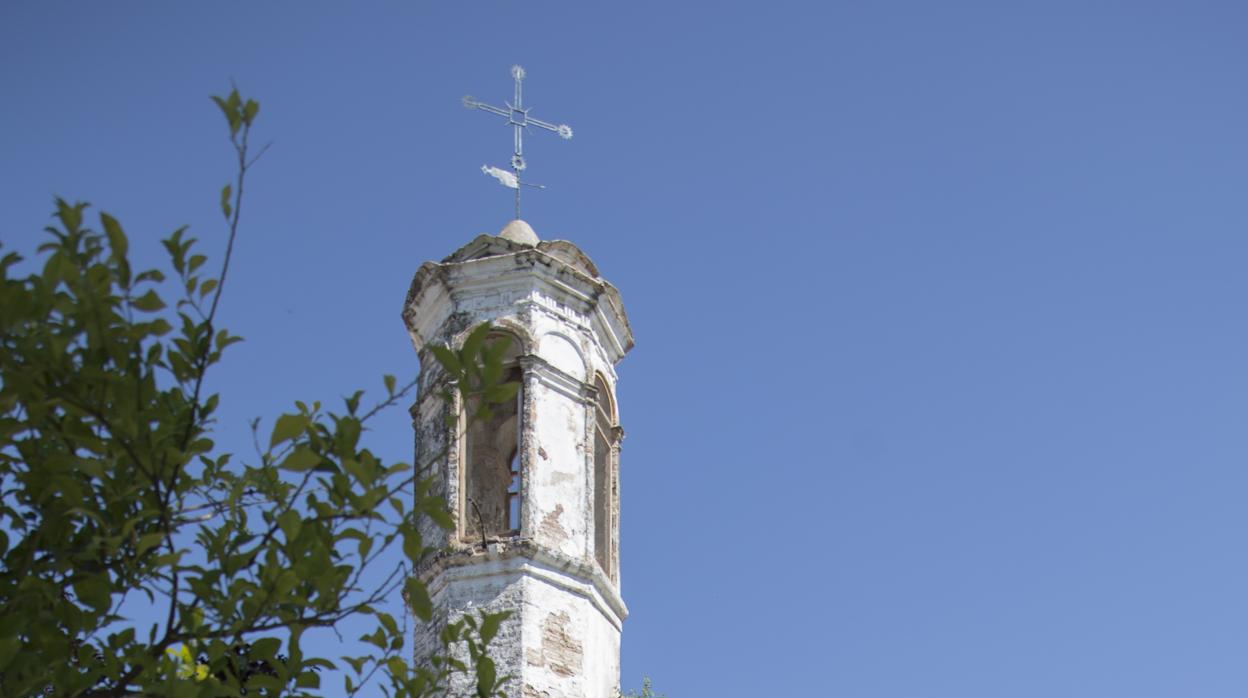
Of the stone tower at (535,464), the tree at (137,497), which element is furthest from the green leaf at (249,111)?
the stone tower at (535,464)

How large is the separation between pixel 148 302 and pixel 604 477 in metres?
8.48

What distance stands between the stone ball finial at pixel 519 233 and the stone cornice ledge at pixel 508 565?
249 cm

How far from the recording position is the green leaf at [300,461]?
4.57m

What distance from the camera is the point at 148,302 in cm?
468

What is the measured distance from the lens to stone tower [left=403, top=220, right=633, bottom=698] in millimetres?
11242

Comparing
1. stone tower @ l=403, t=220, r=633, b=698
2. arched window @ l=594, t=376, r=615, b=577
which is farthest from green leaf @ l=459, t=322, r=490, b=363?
arched window @ l=594, t=376, r=615, b=577

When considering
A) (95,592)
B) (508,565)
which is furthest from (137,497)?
(508,565)

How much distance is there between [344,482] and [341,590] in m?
0.32

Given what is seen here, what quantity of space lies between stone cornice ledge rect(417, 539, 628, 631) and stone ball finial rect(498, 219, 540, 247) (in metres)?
2.49

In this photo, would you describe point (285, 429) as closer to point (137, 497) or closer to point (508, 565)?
point (137, 497)

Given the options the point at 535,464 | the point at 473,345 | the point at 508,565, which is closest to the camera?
the point at 473,345

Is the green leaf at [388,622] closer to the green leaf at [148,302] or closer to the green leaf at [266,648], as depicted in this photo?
the green leaf at [266,648]

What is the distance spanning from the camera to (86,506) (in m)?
4.55

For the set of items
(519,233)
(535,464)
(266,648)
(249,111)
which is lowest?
(266,648)
